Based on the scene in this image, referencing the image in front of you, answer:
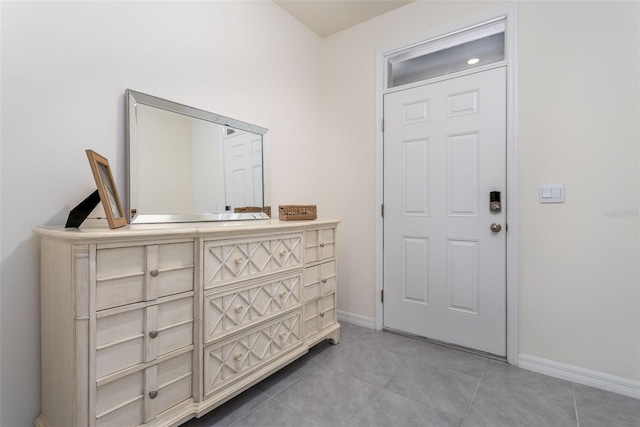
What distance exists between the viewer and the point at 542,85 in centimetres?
190

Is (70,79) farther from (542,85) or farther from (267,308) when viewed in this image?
(542,85)

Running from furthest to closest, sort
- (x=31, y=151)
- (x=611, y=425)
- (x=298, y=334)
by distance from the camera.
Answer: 1. (x=298, y=334)
2. (x=611, y=425)
3. (x=31, y=151)

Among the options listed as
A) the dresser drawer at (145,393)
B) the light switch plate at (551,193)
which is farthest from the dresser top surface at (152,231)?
the light switch plate at (551,193)

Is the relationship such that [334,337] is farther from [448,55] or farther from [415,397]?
[448,55]

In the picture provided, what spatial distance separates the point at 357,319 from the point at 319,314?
746 mm

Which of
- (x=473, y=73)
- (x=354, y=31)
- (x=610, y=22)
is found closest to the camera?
(x=610, y=22)

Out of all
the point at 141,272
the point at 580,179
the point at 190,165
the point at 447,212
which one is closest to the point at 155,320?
the point at 141,272

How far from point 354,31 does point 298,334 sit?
266cm

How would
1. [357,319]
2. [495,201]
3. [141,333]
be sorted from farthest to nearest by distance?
[357,319] → [495,201] → [141,333]

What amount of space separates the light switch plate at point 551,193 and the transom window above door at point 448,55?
0.98m

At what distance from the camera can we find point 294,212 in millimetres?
2141

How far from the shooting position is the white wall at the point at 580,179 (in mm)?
1679

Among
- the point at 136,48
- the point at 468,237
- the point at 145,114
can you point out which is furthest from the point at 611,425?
the point at 136,48

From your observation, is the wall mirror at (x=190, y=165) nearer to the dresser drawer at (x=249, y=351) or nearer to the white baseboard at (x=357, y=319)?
the dresser drawer at (x=249, y=351)
